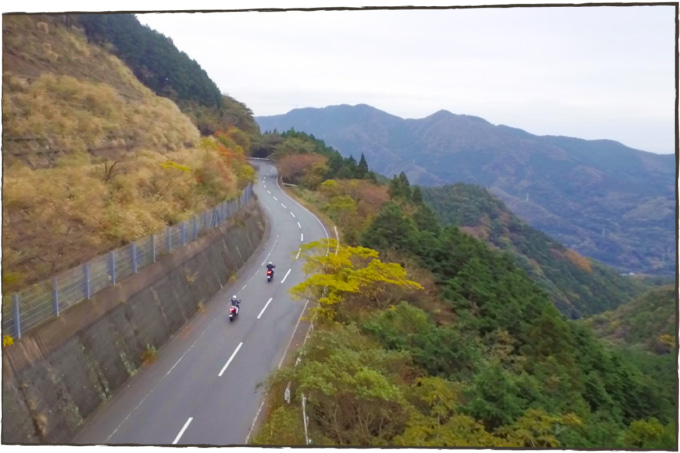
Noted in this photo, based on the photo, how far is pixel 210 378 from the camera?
14523 mm

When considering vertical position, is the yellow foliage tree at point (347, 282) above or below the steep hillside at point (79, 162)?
below

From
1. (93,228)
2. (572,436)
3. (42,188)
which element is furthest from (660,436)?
(42,188)

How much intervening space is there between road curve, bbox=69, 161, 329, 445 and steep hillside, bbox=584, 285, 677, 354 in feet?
72.3

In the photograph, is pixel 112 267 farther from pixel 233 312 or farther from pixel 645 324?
pixel 645 324

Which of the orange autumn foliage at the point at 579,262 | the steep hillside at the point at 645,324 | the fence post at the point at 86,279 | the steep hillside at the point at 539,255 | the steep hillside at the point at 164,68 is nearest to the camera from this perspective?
the fence post at the point at 86,279

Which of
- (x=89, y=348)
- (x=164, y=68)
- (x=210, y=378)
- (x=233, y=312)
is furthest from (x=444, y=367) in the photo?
(x=164, y=68)

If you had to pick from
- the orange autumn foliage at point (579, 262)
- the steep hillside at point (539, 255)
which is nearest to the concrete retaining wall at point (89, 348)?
the steep hillside at point (539, 255)

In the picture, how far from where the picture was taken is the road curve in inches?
465

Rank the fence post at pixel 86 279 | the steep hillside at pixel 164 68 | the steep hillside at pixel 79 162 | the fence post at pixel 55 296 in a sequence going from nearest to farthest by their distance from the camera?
the fence post at pixel 55 296
the fence post at pixel 86 279
the steep hillside at pixel 79 162
the steep hillside at pixel 164 68

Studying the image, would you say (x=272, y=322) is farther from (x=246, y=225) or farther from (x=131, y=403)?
(x=246, y=225)

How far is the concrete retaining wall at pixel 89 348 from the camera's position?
10.0 metres

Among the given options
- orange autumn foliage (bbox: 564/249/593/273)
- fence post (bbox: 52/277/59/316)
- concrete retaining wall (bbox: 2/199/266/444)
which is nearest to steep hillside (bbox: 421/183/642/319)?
orange autumn foliage (bbox: 564/249/593/273)

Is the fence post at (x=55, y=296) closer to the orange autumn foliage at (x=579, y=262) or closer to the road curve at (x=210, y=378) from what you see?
the road curve at (x=210, y=378)

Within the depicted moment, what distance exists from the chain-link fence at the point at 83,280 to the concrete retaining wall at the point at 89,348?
0.21 m
